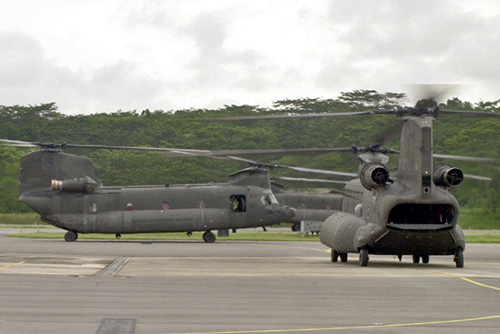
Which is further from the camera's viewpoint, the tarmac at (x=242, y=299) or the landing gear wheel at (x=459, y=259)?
the landing gear wheel at (x=459, y=259)

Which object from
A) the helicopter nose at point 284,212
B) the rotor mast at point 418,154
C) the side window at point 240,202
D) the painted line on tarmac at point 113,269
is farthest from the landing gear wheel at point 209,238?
the rotor mast at point 418,154

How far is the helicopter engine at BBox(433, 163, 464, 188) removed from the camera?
2386 cm

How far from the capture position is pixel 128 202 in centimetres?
4438

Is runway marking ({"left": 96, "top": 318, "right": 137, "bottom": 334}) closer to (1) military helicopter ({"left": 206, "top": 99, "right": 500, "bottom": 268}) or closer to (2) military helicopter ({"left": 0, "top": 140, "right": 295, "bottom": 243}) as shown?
(1) military helicopter ({"left": 206, "top": 99, "right": 500, "bottom": 268})

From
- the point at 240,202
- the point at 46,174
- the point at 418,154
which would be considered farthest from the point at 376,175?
the point at 46,174

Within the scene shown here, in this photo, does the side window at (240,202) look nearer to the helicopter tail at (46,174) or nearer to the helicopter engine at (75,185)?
the helicopter engine at (75,185)

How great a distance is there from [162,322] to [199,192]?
112 feet

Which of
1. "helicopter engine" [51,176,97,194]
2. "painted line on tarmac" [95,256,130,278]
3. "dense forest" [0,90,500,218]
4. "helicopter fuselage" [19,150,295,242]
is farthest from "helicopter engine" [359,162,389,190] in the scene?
"dense forest" [0,90,500,218]

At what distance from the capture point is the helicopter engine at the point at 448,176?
78.3 feet

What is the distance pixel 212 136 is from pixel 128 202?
230 ft

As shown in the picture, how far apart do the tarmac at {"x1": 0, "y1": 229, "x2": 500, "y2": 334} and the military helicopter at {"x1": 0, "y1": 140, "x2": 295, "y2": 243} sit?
20.5m

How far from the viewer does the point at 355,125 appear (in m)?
106

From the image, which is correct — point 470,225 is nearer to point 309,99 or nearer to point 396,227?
point 396,227

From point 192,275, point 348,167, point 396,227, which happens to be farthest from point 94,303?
point 348,167
